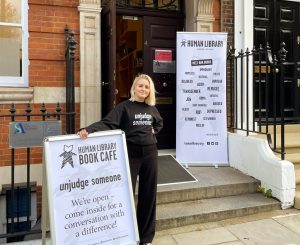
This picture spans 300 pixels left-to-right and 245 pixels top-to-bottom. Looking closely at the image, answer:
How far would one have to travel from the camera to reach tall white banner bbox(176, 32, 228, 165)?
211 inches

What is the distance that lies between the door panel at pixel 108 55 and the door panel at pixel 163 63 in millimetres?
953

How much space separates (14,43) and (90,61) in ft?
3.49

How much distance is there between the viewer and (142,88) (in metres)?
3.40

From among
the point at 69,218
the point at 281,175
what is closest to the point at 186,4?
the point at 281,175

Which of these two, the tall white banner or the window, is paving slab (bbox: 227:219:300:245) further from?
the window

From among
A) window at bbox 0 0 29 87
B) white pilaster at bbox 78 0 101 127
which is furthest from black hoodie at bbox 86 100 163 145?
window at bbox 0 0 29 87

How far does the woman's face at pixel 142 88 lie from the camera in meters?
3.40

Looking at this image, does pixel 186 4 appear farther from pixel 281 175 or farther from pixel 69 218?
pixel 69 218

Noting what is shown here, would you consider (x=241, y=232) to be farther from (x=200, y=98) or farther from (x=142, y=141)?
(x=200, y=98)

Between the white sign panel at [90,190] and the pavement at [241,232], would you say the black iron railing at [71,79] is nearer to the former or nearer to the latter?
the white sign panel at [90,190]

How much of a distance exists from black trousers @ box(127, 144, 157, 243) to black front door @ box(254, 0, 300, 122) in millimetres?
3865

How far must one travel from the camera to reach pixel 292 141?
5465 mm

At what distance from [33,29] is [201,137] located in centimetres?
283

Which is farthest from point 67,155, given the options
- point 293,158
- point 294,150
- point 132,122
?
point 294,150
